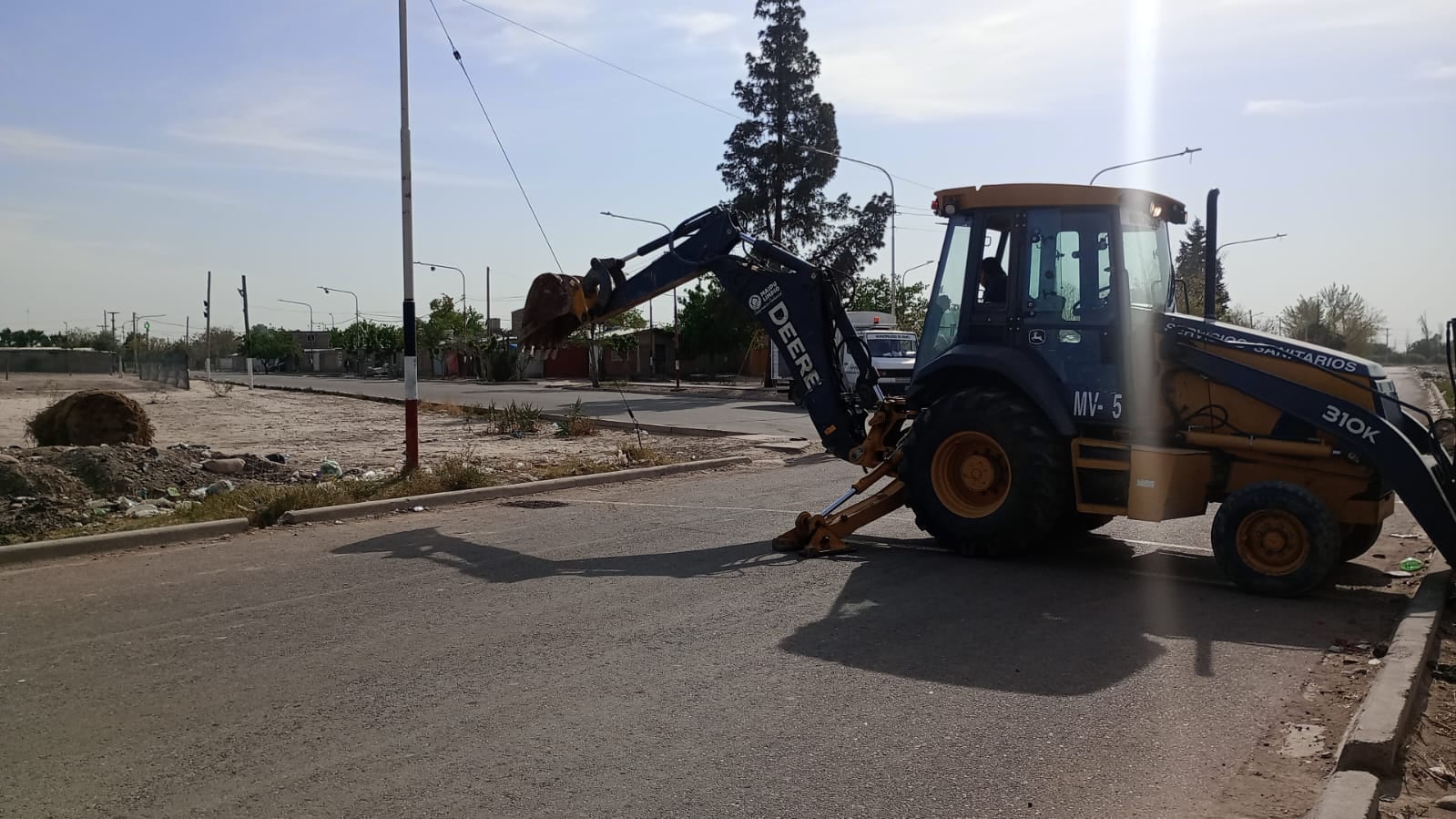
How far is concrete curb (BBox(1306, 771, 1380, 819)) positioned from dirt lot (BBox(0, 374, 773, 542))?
31.9ft

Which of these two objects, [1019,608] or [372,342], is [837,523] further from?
[372,342]

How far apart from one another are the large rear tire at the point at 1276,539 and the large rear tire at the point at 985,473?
1313 millimetres

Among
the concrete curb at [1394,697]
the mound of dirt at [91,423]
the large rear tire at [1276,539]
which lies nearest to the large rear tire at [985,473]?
the large rear tire at [1276,539]

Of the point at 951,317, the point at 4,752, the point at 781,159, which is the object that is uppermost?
the point at 781,159

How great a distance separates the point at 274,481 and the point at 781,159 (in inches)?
1410

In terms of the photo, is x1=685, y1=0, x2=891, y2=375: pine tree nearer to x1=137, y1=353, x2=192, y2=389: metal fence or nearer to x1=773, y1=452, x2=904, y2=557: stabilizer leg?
x1=137, y1=353, x2=192, y2=389: metal fence

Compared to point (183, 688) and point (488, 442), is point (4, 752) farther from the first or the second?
point (488, 442)

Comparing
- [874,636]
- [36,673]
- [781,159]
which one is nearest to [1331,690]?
[874,636]

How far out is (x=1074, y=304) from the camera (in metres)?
8.95

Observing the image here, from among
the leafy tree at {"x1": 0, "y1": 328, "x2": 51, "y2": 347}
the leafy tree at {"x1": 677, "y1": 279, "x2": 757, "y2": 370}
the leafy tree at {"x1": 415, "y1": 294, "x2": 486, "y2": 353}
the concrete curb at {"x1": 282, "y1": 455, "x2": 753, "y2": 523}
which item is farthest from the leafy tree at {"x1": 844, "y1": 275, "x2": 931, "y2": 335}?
the leafy tree at {"x1": 0, "y1": 328, "x2": 51, "y2": 347}

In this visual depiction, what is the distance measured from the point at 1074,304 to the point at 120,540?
26.7 feet

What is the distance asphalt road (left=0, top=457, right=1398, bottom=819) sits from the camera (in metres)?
4.48

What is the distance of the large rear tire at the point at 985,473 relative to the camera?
28.8ft

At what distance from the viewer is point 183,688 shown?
227 inches
